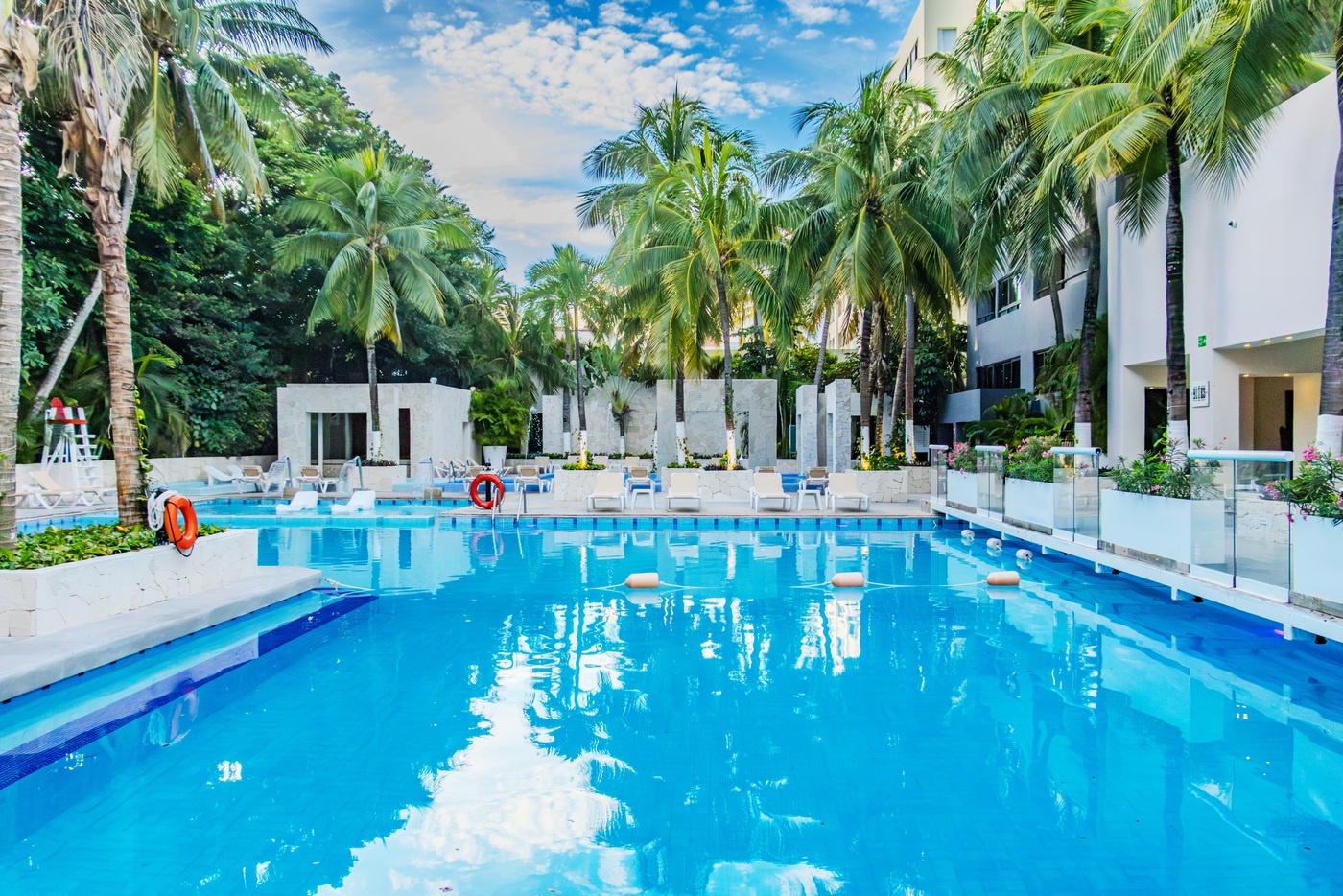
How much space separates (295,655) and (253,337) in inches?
854

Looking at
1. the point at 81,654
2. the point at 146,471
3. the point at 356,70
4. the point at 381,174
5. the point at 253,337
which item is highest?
the point at 356,70

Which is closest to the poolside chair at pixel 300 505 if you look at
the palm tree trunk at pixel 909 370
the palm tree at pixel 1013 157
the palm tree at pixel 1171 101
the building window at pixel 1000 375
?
the palm tree trunk at pixel 909 370

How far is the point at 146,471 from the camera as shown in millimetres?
8641

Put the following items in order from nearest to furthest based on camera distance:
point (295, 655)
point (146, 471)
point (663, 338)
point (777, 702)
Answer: point (777, 702)
point (295, 655)
point (146, 471)
point (663, 338)

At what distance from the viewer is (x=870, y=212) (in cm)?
1802

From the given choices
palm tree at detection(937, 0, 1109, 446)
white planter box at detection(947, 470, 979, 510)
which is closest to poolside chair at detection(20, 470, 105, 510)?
white planter box at detection(947, 470, 979, 510)

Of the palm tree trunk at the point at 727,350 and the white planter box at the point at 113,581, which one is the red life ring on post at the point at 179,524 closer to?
the white planter box at the point at 113,581

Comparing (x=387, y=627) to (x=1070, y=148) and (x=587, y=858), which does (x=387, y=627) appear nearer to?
(x=587, y=858)

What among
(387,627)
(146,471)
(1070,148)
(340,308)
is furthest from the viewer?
(340,308)

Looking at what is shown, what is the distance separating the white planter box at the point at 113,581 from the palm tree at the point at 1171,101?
10633 mm

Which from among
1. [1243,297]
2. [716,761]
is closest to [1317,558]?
[716,761]

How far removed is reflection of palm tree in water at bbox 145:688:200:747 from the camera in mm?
5117

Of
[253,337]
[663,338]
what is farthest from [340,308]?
[663,338]

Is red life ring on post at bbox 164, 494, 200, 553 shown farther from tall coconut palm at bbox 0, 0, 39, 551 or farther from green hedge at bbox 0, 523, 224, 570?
tall coconut palm at bbox 0, 0, 39, 551
